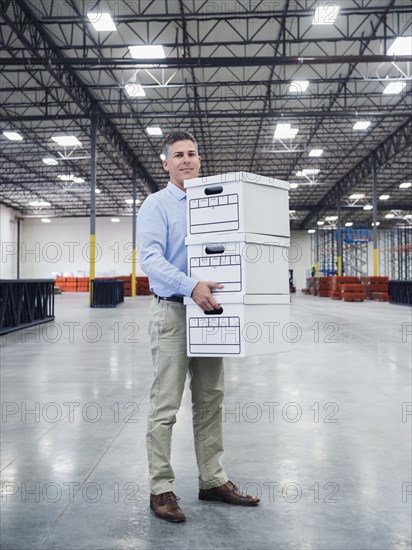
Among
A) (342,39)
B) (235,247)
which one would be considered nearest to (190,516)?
(235,247)

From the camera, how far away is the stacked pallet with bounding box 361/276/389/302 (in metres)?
Answer: 24.9

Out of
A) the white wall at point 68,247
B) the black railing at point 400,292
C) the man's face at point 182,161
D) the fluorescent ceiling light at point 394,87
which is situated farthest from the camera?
the white wall at point 68,247

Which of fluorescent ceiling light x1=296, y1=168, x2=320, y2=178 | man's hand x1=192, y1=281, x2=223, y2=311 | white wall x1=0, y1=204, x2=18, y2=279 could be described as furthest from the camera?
white wall x1=0, y1=204, x2=18, y2=279

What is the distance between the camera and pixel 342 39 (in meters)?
13.9

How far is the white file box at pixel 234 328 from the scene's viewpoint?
2.27 meters

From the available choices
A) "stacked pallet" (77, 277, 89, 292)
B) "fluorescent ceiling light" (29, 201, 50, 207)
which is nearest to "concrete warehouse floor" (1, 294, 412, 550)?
"stacked pallet" (77, 277, 89, 292)

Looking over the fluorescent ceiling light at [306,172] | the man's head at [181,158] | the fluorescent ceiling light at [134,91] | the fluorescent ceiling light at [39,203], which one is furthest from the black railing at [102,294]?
the fluorescent ceiling light at [39,203]

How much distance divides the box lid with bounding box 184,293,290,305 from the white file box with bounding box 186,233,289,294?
20mm

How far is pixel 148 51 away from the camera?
14.0 meters

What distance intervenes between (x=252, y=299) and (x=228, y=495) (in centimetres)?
105

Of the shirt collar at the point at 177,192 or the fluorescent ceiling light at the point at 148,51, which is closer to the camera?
the shirt collar at the point at 177,192

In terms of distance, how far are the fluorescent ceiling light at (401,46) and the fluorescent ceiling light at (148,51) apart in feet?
20.9

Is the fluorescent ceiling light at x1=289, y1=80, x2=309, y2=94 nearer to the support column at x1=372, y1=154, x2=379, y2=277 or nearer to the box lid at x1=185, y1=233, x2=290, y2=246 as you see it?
the support column at x1=372, y1=154, x2=379, y2=277

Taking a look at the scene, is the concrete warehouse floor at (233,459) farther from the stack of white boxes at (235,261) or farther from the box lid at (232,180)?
the box lid at (232,180)
